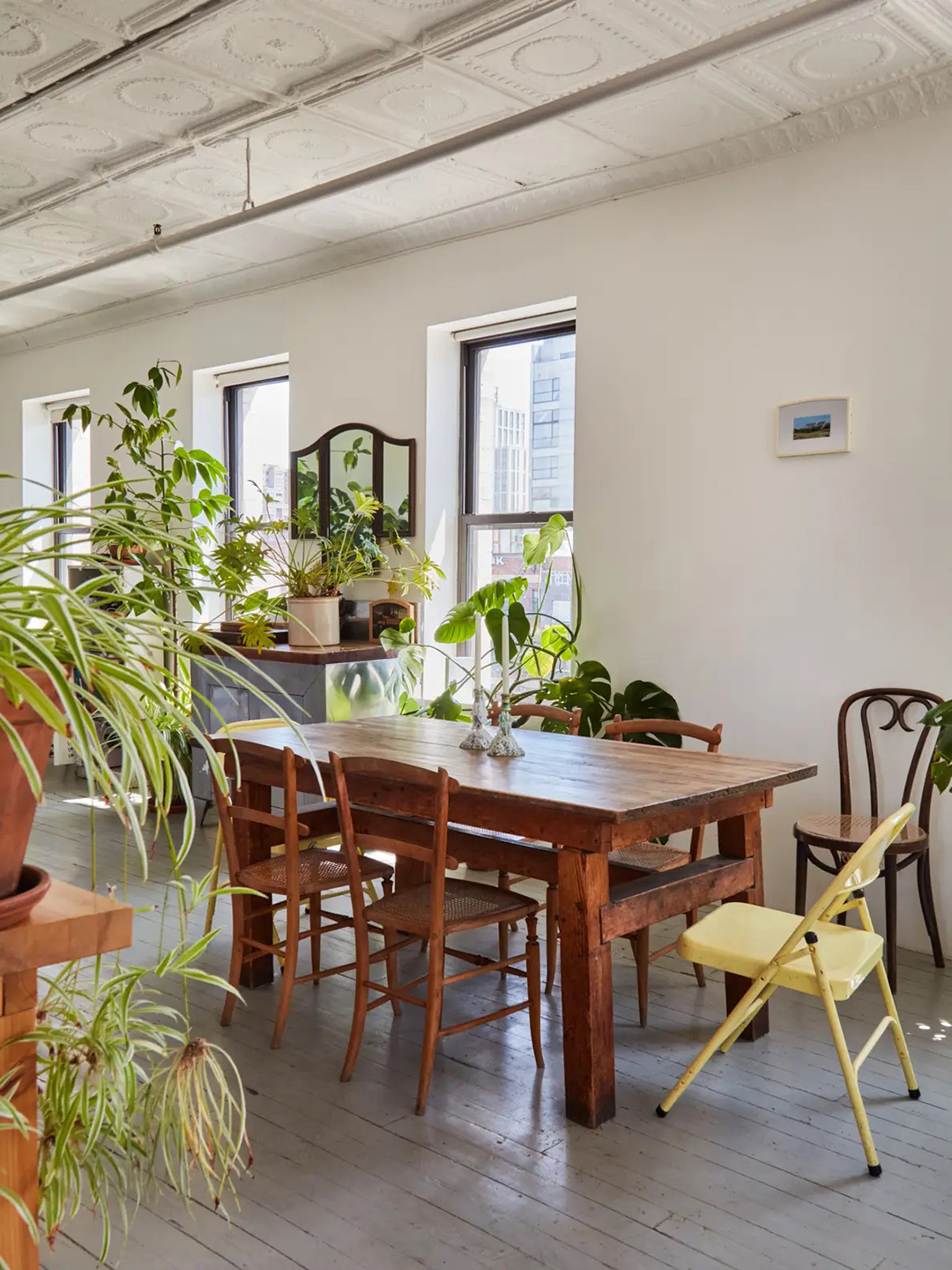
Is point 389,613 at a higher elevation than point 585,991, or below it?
higher

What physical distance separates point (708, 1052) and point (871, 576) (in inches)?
87.2

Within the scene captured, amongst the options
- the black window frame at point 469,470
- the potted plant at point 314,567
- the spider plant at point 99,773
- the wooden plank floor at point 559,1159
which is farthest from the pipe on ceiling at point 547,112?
the wooden plank floor at point 559,1159

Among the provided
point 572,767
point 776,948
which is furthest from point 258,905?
point 776,948

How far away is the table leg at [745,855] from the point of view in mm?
3338

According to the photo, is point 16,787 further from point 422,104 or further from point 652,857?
point 422,104

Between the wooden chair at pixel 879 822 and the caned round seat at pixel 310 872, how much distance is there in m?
1.51

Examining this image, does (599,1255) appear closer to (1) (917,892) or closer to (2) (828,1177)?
(2) (828,1177)

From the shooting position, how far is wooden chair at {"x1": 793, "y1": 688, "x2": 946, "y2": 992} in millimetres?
3744

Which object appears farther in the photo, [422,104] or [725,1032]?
[422,104]

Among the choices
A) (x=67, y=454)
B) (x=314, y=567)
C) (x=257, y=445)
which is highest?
(x=67, y=454)

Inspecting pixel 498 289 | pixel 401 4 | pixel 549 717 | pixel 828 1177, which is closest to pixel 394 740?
pixel 549 717

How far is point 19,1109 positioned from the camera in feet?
4.39

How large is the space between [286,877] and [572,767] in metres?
0.92

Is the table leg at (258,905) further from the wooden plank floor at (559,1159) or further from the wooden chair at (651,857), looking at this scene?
the wooden chair at (651,857)
